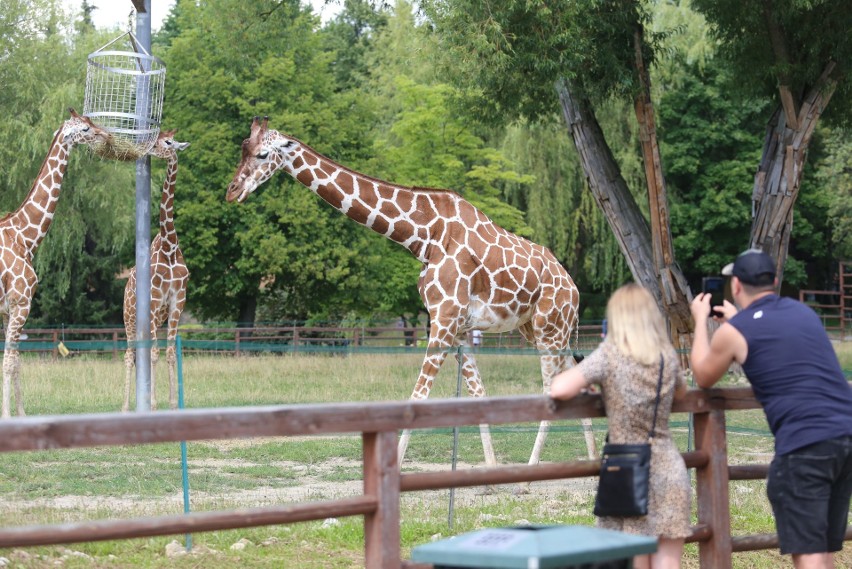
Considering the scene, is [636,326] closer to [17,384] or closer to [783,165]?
[17,384]

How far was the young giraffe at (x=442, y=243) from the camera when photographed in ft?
34.0

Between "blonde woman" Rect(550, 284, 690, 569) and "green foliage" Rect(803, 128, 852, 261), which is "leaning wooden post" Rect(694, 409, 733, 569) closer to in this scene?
"blonde woman" Rect(550, 284, 690, 569)

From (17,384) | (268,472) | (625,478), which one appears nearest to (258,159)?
(268,472)

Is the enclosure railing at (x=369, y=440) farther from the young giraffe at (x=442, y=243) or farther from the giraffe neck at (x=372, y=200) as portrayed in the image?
the giraffe neck at (x=372, y=200)

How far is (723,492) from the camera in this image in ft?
18.8

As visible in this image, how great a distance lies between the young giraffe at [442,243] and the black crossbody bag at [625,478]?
529 centimetres

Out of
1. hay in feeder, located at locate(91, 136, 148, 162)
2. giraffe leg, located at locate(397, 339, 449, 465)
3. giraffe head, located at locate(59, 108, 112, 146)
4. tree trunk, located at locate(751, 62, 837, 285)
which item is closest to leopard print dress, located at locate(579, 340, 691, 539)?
giraffe leg, located at locate(397, 339, 449, 465)

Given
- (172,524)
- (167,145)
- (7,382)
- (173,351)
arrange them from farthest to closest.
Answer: (173,351) → (167,145) → (7,382) → (172,524)

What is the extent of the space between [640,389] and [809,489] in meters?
0.92

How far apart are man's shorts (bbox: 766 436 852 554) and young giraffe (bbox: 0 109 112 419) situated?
10.5 metres

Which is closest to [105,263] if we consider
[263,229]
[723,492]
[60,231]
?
[60,231]

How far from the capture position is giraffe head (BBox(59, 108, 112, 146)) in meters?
11.4

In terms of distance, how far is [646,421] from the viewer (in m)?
4.86

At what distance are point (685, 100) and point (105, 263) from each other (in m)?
21.1
